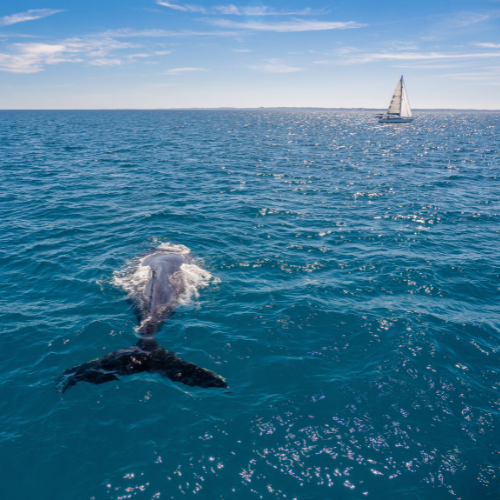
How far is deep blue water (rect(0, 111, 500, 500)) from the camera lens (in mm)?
9727

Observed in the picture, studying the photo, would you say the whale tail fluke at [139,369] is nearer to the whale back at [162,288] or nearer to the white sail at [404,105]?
the whale back at [162,288]

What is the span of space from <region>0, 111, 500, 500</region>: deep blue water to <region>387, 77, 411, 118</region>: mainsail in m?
137

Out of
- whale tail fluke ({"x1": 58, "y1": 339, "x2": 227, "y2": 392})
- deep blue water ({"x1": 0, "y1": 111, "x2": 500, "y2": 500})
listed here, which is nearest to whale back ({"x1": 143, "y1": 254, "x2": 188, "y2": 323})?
deep blue water ({"x1": 0, "y1": 111, "x2": 500, "y2": 500})

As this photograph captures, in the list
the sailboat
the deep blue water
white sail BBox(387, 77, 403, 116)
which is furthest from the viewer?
the sailboat

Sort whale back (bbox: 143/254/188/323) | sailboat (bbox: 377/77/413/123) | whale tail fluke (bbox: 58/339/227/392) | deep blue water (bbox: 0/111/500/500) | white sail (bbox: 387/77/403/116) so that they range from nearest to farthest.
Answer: deep blue water (bbox: 0/111/500/500)
whale tail fluke (bbox: 58/339/227/392)
whale back (bbox: 143/254/188/323)
white sail (bbox: 387/77/403/116)
sailboat (bbox: 377/77/413/123)

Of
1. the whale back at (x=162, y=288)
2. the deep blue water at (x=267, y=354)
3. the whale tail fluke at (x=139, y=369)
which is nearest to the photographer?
the deep blue water at (x=267, y=354)

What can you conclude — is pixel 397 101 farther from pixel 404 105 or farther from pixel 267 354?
pixel 267 354

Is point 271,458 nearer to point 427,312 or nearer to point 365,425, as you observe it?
point 365,425

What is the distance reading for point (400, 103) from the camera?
14950 cm

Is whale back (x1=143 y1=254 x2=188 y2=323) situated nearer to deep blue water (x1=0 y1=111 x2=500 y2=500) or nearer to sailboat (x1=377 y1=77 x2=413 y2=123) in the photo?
deep blue water (x1=0 y1=111 x2=500 y2=500)

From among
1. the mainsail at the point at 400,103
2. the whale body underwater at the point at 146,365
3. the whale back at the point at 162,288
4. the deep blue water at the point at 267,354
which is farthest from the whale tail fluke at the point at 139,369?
the mainsail at the point at 400,103

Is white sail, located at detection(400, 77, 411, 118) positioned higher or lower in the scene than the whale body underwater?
higher

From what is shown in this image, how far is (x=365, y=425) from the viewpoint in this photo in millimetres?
11031

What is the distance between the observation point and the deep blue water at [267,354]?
31.9 feet
